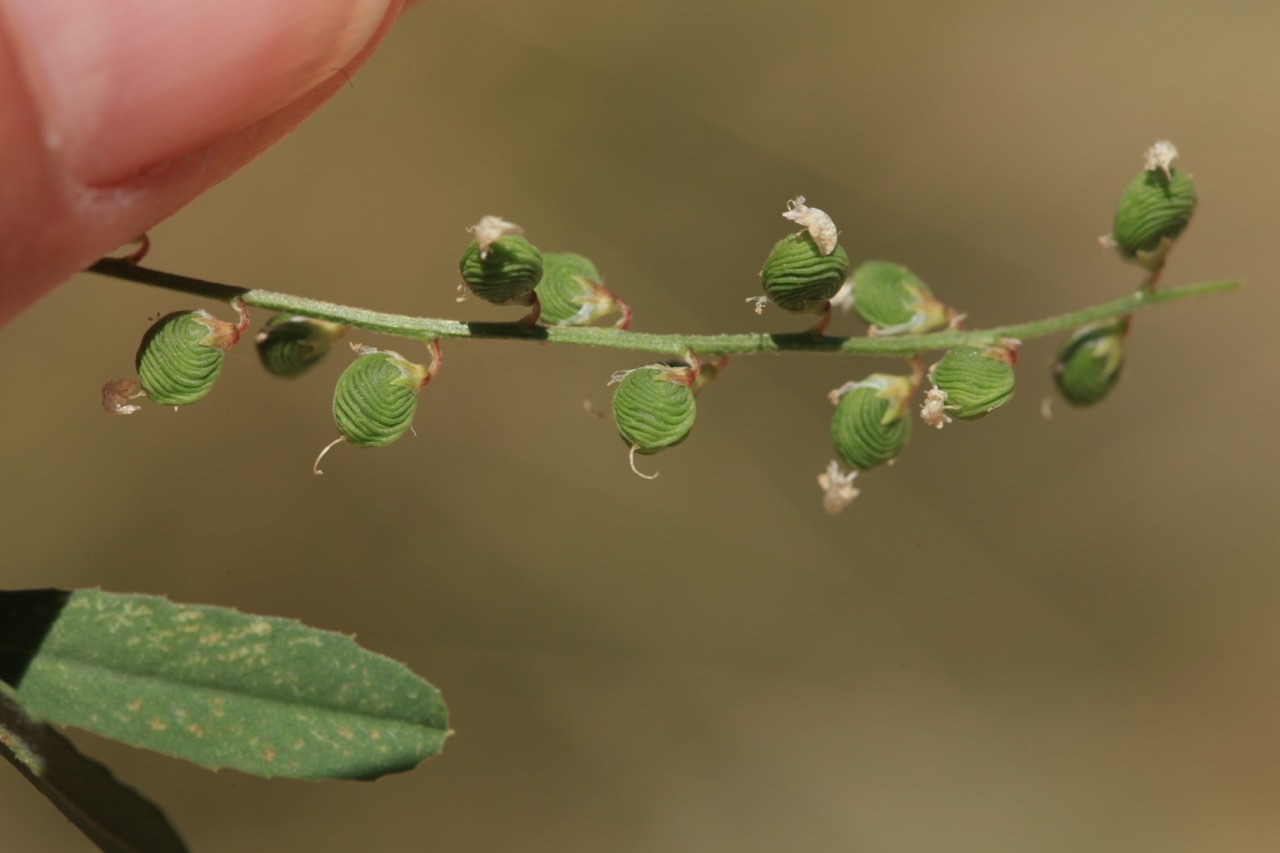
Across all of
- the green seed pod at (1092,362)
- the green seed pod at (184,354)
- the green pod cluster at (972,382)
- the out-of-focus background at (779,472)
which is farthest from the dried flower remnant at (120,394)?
the out-of-focus background at (779,472)

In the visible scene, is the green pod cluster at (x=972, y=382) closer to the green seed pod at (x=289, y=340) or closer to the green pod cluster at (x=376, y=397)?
the green pod cluster at (x=376, y=397)

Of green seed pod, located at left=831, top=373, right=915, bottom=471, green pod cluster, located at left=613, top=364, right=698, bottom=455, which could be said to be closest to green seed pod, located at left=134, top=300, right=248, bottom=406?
green pod cluster, located at left=613, top=364, right=698, bottom=455

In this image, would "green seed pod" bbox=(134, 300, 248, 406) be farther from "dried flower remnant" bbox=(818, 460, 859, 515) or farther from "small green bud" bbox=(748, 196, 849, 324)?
"dried flower remnant" bbox=(818, 460, 859, 515)

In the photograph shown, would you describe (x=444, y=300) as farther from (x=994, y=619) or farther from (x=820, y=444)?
(x=994, y=619)

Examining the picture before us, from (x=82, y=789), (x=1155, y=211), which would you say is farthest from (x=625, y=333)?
(x=82, y=789)

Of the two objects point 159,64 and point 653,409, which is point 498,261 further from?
point 159,64
